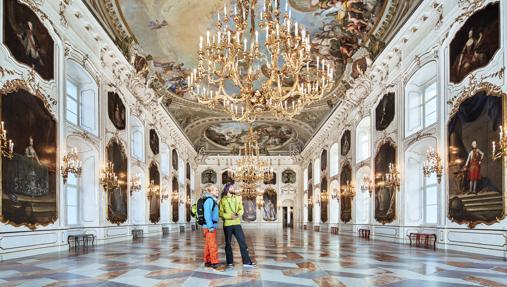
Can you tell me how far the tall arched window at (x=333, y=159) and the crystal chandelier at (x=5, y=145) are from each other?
64.6 feet

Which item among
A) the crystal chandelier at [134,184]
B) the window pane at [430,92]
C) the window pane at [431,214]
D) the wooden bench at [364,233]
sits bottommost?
the wooden bench at [364,233]

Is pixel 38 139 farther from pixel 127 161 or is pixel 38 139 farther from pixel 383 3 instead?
pixel 383 3

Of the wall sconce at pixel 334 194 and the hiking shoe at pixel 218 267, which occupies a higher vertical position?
the hiking shoe at pixel 218 267

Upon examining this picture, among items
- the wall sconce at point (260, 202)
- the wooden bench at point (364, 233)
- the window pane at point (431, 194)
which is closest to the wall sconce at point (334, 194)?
the wooden bench at point (364, 233)

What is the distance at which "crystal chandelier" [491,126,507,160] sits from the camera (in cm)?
867

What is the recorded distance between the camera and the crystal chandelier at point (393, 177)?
15023 millimetres

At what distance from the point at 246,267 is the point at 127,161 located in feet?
35.4

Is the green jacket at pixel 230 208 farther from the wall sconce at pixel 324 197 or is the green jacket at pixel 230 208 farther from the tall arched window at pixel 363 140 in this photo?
the wall sconce at pixel 324 197

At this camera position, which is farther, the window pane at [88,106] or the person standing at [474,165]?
the window pane at [88,106]

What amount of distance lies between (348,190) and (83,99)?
12816 mm

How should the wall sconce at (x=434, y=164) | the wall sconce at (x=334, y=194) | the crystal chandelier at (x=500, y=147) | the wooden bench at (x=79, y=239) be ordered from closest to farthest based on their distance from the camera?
the crystal chandelier at (x=500, y=147) → the wall sconce at (x=434, y=164) → the wooden bench at (x=79, y=239) → the wall sconce at (x=334, y=194)

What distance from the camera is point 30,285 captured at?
5953 millimetres

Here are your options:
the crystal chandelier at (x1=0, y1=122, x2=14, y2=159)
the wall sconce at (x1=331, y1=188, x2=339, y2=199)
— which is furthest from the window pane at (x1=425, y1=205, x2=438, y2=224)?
the crystal chandelier at (x1=0, y1=122, x2=14, y2=159)

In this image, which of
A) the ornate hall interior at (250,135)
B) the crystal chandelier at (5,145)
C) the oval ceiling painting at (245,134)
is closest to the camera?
the ornate hall interior at (250,135)
